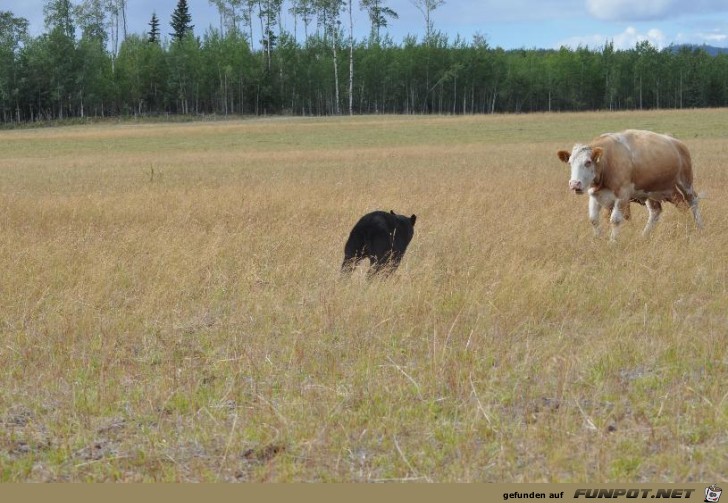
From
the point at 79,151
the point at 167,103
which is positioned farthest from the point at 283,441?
the point at 167,103

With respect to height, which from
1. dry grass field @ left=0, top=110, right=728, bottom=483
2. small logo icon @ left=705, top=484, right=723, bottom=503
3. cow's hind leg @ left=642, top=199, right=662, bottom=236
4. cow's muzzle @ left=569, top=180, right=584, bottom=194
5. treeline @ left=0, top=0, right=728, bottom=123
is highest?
treeline @ left=0, top=0, right=728, bottom=123

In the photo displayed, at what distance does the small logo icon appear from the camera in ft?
12.4

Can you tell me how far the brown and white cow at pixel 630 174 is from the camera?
11500 mm

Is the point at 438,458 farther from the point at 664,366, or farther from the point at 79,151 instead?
the point at 79,151

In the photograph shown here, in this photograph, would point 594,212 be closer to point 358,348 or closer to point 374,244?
point 374,244

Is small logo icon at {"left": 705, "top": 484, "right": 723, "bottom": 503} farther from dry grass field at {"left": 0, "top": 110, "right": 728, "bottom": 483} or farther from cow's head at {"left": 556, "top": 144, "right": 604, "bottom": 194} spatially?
cow's head at {"left": 556, "top": 144, "right": 604, "bottom": 194}

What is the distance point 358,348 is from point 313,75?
3259 inches

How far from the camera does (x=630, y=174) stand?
11922 mm

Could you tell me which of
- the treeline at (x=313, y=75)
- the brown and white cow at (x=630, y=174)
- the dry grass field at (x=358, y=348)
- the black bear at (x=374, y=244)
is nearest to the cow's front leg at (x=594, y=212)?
the brown and white cow at (x=630, y=174)

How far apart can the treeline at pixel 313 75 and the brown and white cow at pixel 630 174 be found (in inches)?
2625

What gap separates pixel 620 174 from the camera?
465 inches

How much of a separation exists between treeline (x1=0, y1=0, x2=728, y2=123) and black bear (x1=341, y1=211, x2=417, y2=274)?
231ft

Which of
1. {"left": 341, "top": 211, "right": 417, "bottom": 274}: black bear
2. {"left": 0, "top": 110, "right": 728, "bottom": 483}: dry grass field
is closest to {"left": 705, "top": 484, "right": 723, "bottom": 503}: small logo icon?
{"left": 0, "top": 110, "right": 728, "bottom": 483}: dry grass field

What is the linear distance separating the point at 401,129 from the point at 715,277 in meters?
42.9
